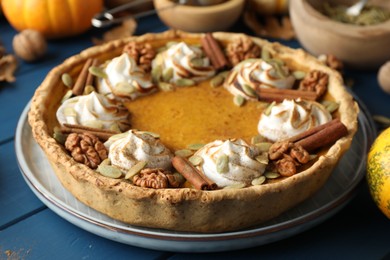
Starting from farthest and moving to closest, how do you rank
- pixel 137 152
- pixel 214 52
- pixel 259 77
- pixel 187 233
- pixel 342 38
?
1. pixel 342 38
2. pixel 214 52
3. pixel 259 77
4. pixel 137 152
5. pixel 187 233

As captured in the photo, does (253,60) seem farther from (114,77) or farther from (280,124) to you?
(114,77)

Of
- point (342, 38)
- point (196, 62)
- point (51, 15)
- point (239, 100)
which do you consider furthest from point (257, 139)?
point (51, 15)

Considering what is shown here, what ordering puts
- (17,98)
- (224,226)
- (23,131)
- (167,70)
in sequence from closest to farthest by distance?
(224,226) → (23,131) → (167,70) → (17,98)

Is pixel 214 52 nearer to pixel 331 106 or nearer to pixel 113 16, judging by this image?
pixel 331 106

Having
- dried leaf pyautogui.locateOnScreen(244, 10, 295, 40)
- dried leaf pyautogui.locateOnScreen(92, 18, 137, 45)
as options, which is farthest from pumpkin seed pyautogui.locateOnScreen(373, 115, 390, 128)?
dried leaf pyautogui.locateOnScreen(92, 18, 137, 45)

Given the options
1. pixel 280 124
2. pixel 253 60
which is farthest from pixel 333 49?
pixel 280 124

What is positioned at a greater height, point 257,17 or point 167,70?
point 167,70

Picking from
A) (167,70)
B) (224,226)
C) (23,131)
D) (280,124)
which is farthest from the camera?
(167,70)
